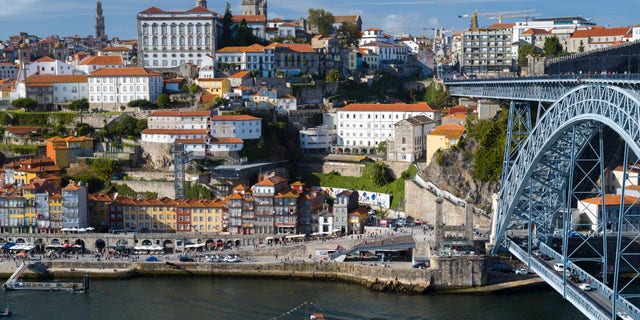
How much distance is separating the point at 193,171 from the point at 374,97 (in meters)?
13.9

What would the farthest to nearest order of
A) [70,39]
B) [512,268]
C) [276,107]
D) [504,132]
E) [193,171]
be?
[70,39] → [276,107] → [193,171] → [504,132] → [512,268]

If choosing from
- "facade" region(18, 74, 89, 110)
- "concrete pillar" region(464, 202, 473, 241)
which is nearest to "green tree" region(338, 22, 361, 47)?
"facade" region(18, 74, 89, 110)

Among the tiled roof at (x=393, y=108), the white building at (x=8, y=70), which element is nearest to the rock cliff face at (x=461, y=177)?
the tiled roof at (x=393, y=108)

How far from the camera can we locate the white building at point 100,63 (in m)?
50.8

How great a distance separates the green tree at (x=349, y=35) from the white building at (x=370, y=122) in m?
15.8

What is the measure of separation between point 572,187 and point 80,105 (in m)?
25.7

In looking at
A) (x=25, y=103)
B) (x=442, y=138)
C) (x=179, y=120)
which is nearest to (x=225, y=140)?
(x=179, y=120)

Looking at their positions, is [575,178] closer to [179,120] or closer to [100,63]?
[179,120]

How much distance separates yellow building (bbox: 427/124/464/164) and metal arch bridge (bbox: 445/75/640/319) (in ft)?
5.76

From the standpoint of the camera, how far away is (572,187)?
85.3ft

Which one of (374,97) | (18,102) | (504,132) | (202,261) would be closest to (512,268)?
(504,132)

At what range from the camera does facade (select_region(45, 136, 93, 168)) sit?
3825 cm

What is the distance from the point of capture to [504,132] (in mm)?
33812

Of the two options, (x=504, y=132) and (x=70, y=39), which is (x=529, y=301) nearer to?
(x=504, y=132)
